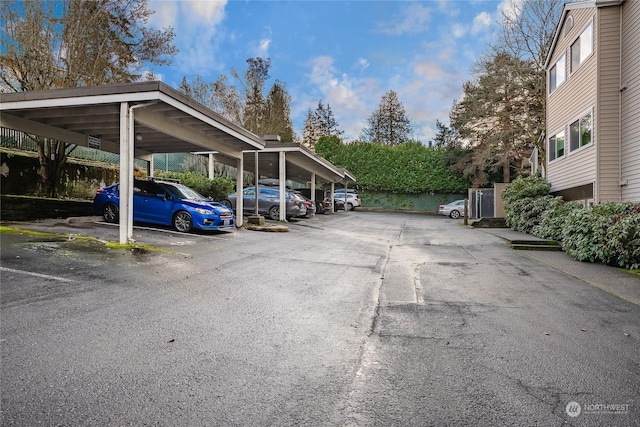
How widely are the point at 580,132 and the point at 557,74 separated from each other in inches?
158

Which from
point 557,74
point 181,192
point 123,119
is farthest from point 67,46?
point 557,74

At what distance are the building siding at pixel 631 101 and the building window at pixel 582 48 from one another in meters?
0.99

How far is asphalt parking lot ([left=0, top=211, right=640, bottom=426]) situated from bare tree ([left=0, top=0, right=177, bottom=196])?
28.2 ft

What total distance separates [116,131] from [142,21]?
21.8ft

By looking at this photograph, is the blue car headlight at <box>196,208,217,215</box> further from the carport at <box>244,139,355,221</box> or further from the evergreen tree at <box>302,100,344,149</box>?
the evergreen tree at <box>302,100,344,149</box>

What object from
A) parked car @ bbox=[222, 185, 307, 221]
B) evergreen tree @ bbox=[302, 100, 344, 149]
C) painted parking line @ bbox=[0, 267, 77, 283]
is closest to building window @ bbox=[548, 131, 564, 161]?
parked car @ bbox=[222, 185, 307, 221]

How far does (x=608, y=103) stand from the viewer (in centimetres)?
1218

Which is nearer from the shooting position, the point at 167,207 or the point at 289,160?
the point at 167,207

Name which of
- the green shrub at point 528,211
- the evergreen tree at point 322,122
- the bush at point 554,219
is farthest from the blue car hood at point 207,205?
the evergreen tree at point 322,122

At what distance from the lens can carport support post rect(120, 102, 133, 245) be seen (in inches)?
352

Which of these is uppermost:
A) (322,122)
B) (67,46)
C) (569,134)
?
(322,122)

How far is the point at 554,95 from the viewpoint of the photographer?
54.2 feet

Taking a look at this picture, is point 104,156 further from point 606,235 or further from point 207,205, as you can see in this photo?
point 606,235

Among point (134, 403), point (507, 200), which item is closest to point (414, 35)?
point (507, 200)
